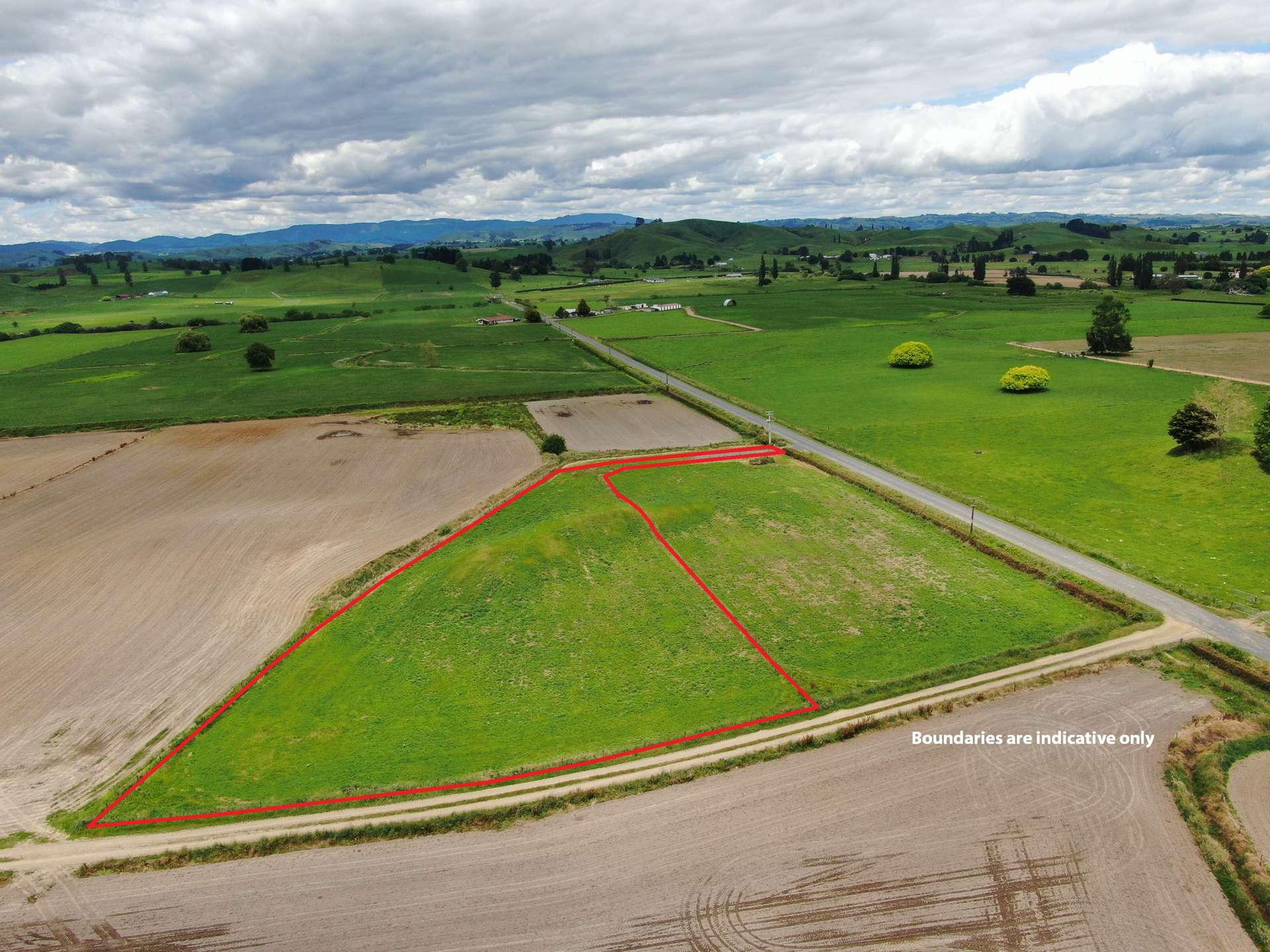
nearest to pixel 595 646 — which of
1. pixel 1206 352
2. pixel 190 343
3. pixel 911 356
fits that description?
pixel 911 356

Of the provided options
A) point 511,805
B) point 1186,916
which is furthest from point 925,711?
point 511,805

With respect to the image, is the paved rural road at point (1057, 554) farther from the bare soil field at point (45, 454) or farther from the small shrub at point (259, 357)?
the small shrub at point (259, 357)

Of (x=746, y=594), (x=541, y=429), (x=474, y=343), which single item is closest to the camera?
(x=746, y=594)

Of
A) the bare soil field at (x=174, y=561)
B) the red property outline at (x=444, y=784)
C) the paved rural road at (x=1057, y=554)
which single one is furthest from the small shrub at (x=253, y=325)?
the paved rural road at (x=1057, y=554)

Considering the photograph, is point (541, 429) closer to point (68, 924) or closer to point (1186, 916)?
point (68, 924)

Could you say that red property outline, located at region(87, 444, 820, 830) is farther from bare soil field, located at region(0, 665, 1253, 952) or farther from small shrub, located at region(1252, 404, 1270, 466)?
small shrub, located at region(1252, 404, 1270, 466)

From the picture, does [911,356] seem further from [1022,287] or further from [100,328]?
[100,328]
